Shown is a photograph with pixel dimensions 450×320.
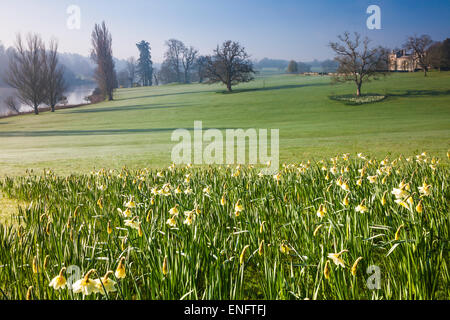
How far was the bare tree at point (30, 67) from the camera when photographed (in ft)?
119

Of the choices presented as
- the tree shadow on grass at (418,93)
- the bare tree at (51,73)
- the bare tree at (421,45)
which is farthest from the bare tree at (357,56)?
the bare tree at (51,73)

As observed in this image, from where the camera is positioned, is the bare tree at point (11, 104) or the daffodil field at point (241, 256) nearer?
the daffodil field at point (241, 256)

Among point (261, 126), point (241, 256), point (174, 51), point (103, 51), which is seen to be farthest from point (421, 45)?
point (241, 256)

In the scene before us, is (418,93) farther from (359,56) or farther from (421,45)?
(421,45)

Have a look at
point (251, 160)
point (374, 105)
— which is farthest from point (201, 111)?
point (251, 160)

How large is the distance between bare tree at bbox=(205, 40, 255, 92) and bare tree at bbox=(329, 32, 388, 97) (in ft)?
43.1

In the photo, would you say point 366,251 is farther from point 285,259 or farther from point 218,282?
point 218,282

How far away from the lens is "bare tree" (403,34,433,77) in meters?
36.8

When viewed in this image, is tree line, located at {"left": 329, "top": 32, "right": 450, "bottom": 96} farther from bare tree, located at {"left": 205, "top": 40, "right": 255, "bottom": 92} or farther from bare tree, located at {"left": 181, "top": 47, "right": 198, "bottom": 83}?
bare tree, located at {"left": 181, "top": 47, "right": 198, "bottom": 83}

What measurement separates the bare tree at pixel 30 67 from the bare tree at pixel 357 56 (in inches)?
1291

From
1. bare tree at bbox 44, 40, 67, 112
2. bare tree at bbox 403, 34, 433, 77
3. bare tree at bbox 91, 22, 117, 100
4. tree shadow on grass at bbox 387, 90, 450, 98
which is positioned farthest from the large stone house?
bare tree at bbox 44, 40, 67, 112

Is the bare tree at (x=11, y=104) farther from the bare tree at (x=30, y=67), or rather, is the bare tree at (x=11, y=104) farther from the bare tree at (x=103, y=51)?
the bare tree at (x=103, y=51)

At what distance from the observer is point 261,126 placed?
23.5 m
